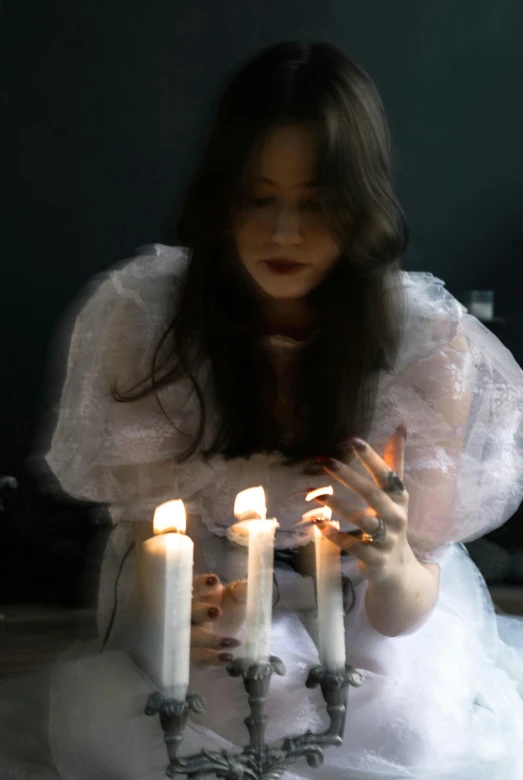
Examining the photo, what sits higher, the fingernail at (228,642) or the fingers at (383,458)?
the fingers at (383,458)

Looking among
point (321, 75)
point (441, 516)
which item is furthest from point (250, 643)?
point (321, 75)

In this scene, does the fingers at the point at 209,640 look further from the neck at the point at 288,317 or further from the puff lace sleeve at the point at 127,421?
the neck at the point at 288,317

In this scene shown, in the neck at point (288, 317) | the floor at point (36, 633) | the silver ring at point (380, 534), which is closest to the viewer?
the silver ring at point (380, 534)

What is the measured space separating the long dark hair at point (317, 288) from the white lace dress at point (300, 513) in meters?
0.02

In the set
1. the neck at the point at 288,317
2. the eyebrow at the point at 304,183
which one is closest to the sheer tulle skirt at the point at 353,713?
the neck at the point at 288,317

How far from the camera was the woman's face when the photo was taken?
0.55 meters

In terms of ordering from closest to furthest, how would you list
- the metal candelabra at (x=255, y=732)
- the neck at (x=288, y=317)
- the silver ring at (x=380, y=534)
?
the metal candelabra at (x=255, y=732)
the silver ring at (x=380, y=534)
the neck at (x=288, y=317)

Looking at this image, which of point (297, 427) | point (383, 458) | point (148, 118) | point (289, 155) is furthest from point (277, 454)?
point (148, 118)

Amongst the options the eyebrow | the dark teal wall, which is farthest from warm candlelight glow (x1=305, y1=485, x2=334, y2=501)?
the dark teal wall

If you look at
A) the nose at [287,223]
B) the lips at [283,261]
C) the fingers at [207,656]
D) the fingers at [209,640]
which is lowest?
the fingers at [207,656]

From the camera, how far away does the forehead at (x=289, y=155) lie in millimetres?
543

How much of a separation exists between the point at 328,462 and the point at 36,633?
388 millimetres

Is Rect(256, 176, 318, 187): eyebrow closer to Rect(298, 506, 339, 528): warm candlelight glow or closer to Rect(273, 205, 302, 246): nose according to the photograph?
Rect(273, 205, 302, 246): nose

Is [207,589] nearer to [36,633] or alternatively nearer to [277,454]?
[277,454]
